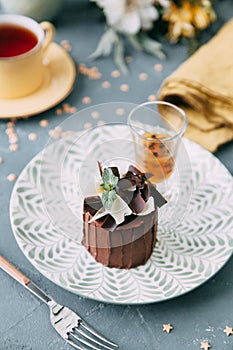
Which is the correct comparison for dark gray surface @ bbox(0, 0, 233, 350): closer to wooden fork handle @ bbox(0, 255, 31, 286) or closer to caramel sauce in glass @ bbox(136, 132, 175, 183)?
wooden fork handle @ bbox(0, 255, 31, 286)

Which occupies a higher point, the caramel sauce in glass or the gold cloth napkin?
the caramel sauce in glass

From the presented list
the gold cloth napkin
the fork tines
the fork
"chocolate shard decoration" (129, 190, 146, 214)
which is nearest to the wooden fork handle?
the fork

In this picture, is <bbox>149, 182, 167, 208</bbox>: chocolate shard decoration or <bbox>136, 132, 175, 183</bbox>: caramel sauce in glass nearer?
<bbox>149, 182, 167, 208</bbox>: chocolate shard decoration

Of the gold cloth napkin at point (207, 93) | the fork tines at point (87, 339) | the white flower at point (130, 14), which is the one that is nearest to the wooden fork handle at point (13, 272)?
the fork tines at point (87, 339)

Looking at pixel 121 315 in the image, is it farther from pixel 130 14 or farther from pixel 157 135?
pixel 130 14

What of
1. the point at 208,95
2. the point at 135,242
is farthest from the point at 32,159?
the point at 208,95

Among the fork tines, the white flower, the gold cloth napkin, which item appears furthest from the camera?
the white flower

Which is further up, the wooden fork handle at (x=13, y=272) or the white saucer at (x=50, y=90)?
the wooden fork handle at (x=13, y=272)

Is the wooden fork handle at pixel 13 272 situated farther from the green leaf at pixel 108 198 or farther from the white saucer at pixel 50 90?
the white saucer at pixel 50 90
